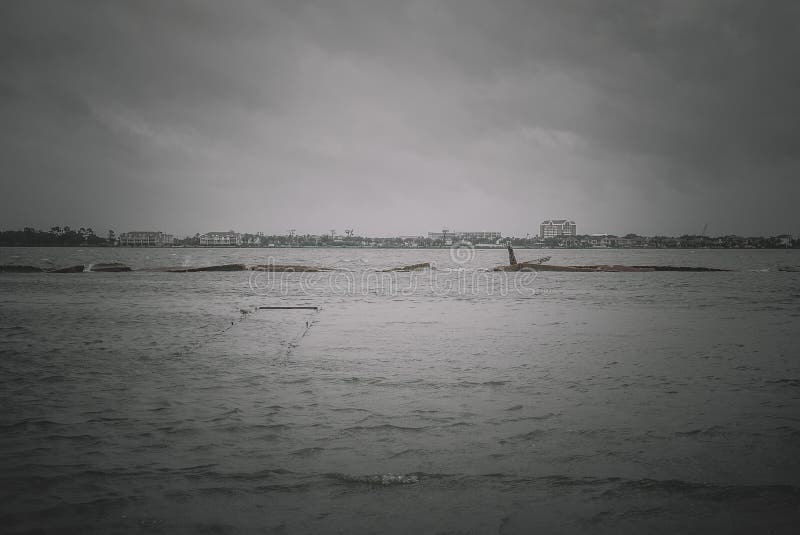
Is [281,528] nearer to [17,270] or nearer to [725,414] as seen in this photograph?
[725,414]

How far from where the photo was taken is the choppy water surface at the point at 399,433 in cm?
297

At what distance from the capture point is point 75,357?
7656 millimetres

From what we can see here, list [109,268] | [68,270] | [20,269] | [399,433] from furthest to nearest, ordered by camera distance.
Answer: [109,268] < [20,269] < [68,270] < [399,433]

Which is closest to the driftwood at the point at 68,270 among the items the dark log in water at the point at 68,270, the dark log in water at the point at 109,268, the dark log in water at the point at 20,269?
the dark log in water at the point at 68,270

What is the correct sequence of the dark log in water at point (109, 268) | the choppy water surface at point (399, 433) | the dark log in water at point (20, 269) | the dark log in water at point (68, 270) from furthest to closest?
the dark log in water at point (109, 268)
the dark log in water at point (20, 269)
the dark log in water at point (68, 270)
the choppy water surface at point (399, 433)

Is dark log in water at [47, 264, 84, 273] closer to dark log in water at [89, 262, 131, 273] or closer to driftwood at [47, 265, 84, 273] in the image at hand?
driftwood at [47, 265, 84, 273]

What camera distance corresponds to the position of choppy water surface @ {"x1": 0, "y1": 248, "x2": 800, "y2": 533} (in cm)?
297

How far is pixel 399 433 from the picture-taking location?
14.1 ft

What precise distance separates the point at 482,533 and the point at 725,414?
3.60m

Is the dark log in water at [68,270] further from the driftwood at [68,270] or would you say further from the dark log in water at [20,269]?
the dark log in water at [20,269]

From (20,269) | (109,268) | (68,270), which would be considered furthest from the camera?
(109,268)

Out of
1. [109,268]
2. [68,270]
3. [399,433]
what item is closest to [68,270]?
[68,270]

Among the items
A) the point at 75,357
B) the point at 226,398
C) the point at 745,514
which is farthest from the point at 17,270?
the point at 745,514

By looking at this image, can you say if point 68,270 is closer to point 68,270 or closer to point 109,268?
point 68,270
